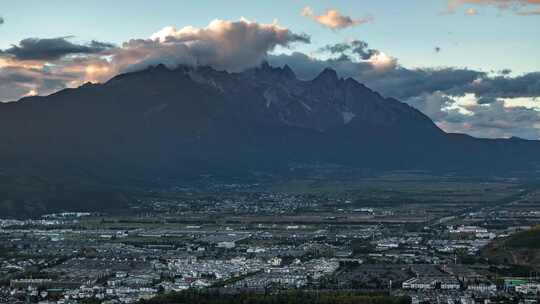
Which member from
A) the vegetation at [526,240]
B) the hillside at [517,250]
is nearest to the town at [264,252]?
the hillside at [517,250]

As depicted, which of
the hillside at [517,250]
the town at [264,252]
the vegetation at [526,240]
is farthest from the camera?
the vegetation at [526,240]

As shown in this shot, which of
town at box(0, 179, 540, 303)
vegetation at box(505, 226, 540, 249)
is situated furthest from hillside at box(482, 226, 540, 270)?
town at box(0, 179, 540, 303)

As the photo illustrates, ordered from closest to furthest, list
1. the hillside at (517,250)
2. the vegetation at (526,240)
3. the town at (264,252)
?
the town at (264,252) → the hillside at (517,250) → the vegetation at (526,240)

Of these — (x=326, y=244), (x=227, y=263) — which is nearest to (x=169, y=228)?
(x=326, y=244)

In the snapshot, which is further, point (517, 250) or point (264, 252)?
point (264, 252)

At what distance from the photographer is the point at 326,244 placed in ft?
397

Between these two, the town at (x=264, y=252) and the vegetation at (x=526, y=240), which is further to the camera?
the vegetation at (x=526, y=240)

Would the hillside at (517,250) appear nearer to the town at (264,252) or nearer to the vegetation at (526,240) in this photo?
the vegetation at (526,240)

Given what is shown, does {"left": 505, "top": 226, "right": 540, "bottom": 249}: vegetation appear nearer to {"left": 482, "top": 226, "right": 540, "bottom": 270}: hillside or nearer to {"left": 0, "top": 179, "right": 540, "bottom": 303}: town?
{"left": 482, "top": 226, "right": 540, "bottom": 270}: hillside

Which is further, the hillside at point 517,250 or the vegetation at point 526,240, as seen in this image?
the vegetation at point 526,240

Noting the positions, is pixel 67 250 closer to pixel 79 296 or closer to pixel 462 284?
pixel 79 296

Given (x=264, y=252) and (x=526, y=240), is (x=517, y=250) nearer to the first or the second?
(x=526, y=240)

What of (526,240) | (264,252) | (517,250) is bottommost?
(264,252)

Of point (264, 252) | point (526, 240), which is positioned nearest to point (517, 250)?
point (526, 240)
